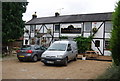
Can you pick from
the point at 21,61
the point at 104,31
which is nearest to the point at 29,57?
the point at 21,61

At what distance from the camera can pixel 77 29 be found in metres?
20.9

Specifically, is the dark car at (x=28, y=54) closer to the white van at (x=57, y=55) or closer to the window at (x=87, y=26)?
the white van at (x=57, y=55)

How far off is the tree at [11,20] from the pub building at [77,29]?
7.77m

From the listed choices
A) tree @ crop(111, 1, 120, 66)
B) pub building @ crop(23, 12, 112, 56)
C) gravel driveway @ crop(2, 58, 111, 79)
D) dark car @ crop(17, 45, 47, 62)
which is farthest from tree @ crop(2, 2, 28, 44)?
tree @ crop(111, 1, 120, 66)

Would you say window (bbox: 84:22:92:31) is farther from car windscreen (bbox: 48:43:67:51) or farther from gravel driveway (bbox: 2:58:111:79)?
gravel driveway (bbox: 2:58:111:79)

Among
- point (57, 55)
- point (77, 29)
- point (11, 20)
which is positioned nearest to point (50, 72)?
point (57, 55)

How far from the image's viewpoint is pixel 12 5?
1449 centimetres

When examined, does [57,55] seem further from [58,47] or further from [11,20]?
[11,20]

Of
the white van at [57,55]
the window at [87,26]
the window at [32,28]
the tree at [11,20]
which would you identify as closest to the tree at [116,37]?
the white van at [57,55]

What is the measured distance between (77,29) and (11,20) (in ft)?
32.4

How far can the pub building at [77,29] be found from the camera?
19031 millimetres

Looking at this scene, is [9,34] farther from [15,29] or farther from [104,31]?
[104,31]

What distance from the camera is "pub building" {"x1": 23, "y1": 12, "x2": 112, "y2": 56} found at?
62.4ft

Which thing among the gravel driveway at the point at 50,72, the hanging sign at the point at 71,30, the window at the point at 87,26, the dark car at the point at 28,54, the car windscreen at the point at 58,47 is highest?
the window at the point at 87,26
